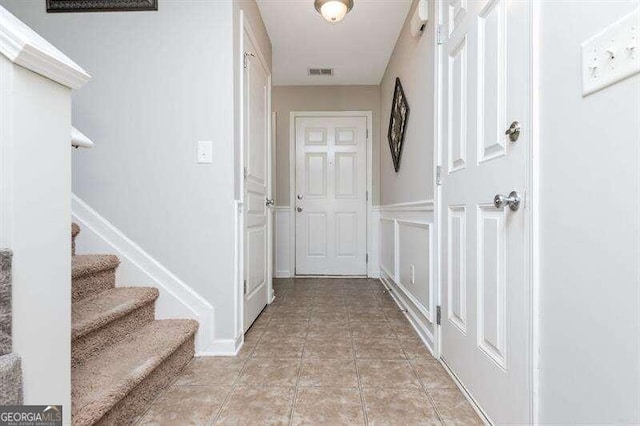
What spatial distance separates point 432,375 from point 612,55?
4.73 ft

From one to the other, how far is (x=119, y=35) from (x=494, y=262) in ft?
7.10

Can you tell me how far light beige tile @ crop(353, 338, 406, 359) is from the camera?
6.36 ft

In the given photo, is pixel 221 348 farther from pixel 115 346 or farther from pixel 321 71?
pixel 321 71

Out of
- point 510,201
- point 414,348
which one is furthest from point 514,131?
point 414,348

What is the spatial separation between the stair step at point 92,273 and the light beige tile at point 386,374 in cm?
131

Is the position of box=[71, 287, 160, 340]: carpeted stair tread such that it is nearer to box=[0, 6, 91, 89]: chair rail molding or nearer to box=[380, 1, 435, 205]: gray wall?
box=[0, 6, 91, 89]: chair rail molding

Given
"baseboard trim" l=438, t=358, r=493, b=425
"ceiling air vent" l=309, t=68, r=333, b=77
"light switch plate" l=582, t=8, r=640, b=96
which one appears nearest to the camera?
"light switch plate" l=582, t=8, r=640, b=96

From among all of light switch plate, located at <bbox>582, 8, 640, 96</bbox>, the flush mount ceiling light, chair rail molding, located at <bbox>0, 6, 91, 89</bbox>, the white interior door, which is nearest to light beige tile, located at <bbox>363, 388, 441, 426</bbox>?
the white interior door

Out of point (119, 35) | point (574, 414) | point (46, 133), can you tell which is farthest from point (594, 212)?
point (119, 35)

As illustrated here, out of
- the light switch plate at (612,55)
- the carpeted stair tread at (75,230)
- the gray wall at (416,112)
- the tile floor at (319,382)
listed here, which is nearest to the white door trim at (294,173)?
the gray wall at (416,112)

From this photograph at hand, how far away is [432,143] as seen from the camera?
6.70 ft

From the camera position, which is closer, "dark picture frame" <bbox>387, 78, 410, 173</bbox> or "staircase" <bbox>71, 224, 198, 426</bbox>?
"staircase" <bbox>71, 224, 198, 426</bbox>

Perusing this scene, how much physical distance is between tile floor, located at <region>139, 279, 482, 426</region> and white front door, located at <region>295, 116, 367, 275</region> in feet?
5.73

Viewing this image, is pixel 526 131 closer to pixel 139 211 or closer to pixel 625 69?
pixel 625 69
